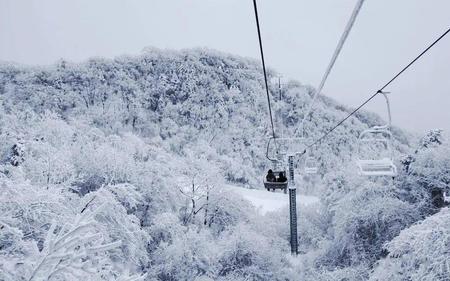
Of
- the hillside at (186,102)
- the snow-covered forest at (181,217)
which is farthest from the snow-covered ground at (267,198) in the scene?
the snow-covered forest at (181,217)

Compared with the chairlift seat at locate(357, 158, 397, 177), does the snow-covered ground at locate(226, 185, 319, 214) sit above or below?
below

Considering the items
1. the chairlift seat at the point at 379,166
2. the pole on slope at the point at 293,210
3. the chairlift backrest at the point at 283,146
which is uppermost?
the chairlift seat at the point at 379,166

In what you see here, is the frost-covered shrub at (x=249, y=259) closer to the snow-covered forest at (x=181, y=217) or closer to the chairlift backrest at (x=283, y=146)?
the snow-covered forest at (x=181, y=217)

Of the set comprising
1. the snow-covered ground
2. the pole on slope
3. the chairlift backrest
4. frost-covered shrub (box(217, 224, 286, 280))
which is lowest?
the snow-covered ground

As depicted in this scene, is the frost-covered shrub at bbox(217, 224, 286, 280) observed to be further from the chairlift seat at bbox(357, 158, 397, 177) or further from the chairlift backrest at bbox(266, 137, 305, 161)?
the chairlift seat at bbox(357, 158, 397, 177)

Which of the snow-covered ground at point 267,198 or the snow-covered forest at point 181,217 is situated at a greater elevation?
the snow-covered forest at point 181,217

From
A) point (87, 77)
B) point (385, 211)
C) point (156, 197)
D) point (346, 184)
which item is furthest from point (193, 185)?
point (87, 77)

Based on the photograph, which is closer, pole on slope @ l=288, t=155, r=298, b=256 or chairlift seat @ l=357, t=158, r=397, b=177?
chairlift seat @ l=357, t=158, r=397, b=177

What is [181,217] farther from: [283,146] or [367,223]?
[283,146]

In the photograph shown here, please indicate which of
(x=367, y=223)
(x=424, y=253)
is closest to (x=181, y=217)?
(x=367, y=223)

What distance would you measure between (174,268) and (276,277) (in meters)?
4.96

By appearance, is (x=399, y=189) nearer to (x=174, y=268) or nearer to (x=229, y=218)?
(x=229, y=218)

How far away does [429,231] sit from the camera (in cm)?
955

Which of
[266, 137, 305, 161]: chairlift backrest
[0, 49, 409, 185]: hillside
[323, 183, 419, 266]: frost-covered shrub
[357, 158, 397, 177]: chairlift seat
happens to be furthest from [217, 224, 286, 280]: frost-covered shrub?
[0, 49, 409, 185]: hillside
